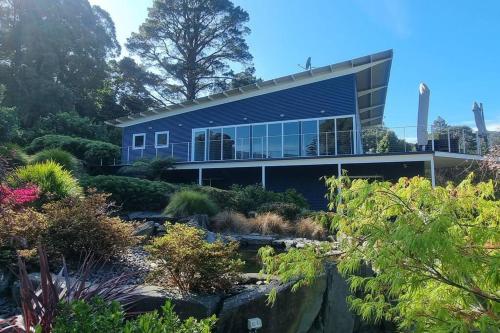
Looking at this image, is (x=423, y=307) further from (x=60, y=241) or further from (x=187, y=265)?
(x=60, y=241)

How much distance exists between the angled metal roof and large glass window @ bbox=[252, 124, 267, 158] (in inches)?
72.6

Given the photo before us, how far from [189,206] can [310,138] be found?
8173mm

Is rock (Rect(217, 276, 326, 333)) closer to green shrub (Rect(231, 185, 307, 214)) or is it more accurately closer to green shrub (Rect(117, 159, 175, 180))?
green shrub (Rect(231, 185, 307, 214))

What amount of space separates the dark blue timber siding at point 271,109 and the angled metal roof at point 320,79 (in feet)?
0.74

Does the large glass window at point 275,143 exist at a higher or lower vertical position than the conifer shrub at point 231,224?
higher

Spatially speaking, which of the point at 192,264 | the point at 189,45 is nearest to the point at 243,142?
the point at 192,264

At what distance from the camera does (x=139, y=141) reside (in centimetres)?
2362

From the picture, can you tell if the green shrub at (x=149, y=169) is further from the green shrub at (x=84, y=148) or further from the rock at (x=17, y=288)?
the rock at (x=17, y=288)

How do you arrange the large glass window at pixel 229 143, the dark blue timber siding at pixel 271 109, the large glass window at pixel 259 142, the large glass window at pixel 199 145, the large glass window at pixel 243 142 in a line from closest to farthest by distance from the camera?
the dark blue timber siding at pixel 271 109 < the large glass window at pixel 259 142 < the large glass window at pixel 243 142 < the large glass window at pixel 229 143 < the large glass window at pixel 199 145

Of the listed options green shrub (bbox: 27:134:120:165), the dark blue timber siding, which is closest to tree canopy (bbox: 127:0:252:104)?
the dark blue timber siding

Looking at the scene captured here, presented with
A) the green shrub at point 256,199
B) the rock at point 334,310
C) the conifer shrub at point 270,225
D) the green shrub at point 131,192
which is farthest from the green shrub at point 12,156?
the green shrub at point 256,199

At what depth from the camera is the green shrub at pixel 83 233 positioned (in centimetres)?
569

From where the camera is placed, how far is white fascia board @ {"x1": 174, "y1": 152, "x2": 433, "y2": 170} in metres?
15.8

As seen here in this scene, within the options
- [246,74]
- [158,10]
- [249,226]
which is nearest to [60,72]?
[158,10]
